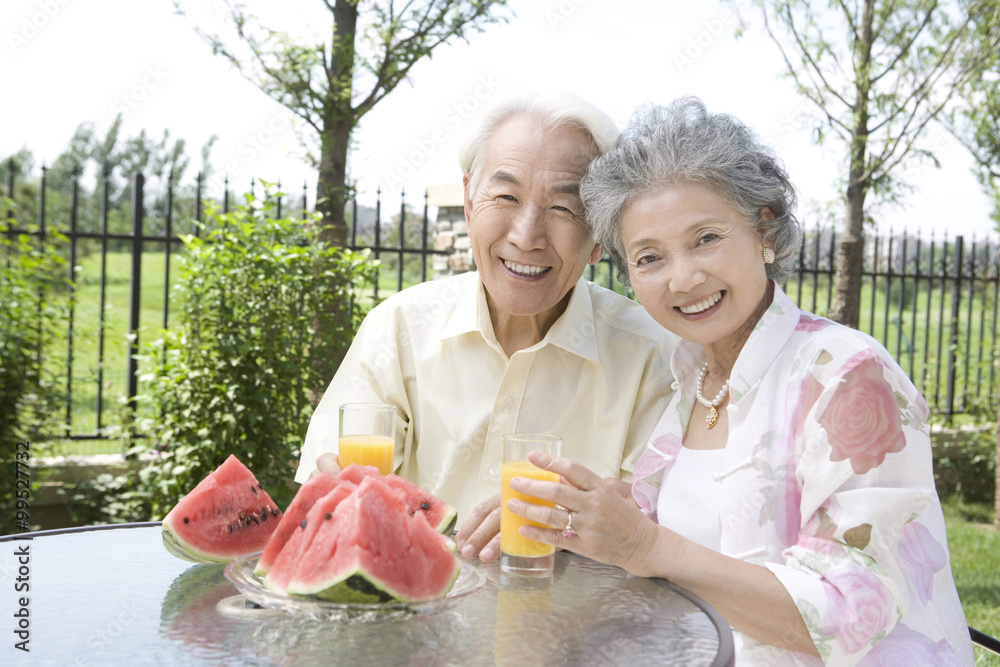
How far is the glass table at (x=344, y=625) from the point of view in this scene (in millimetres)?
1301

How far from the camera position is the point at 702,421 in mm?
2195

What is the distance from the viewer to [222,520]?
1780 millimetres

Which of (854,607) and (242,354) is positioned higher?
(242,354)

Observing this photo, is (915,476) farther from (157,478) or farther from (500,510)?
(157,478)

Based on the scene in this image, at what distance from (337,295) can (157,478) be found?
1426 millimetres

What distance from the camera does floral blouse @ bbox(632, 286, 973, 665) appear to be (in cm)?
157

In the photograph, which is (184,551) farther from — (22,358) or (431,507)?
(22,358)

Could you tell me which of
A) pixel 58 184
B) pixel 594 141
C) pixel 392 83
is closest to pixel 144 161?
pixel 58 184

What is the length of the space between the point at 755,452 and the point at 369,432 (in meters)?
0.88

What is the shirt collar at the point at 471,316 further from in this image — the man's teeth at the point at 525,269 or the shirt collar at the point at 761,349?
the shirt collar at the point at 761,349

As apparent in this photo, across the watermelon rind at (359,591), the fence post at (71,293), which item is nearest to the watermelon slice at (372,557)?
the watermelon rind at (359,591)

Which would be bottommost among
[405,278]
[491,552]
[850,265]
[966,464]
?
[966,464]

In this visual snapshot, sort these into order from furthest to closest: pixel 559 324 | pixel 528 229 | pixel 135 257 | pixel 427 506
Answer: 1. pixel 135 257
2. pixel 559 324
3. pixel 528 229
4. pixel 427 506

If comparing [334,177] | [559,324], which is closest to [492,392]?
[559,324]
